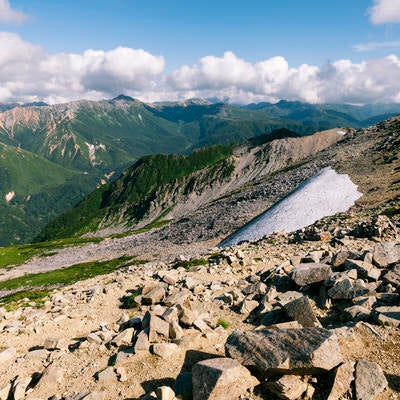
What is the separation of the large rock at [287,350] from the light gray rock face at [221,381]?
1.54 feet

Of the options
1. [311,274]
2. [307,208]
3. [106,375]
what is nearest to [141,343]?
[106,375]

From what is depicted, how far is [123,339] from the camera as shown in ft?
48.3

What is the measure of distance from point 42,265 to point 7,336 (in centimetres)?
11975

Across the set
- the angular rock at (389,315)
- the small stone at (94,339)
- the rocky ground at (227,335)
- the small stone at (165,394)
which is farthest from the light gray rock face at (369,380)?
the small stone at (94,339)

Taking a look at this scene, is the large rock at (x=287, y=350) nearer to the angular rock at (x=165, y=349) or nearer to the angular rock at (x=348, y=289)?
the angular rock at (x=165, y=349)

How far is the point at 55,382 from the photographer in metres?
12.8

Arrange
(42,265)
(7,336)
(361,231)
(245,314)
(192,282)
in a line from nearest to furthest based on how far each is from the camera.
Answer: (245,314) → (7,336) → (192,282) → (361,231) → (42,265)

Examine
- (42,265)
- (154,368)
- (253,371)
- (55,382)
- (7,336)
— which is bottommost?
(42,265)

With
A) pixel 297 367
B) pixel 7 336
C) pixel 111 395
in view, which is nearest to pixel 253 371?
pixel 297 367

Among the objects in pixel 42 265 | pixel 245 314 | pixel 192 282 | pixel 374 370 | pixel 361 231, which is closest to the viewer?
pixel 374 370

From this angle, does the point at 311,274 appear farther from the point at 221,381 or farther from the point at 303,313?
the point at 221,381

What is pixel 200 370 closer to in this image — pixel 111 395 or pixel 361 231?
pixel 111 395

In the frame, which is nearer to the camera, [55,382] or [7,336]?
[55,382]

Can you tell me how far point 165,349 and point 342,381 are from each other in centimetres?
694
